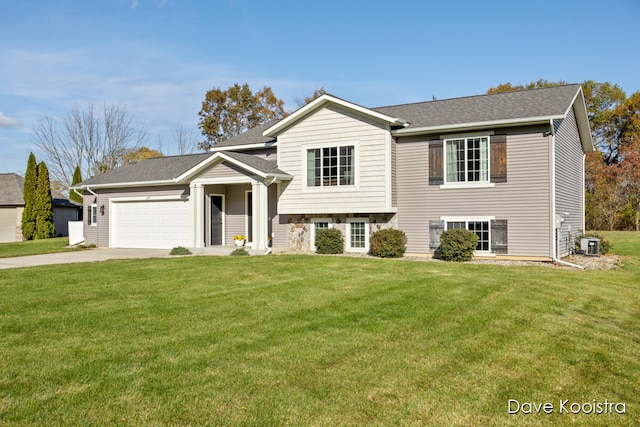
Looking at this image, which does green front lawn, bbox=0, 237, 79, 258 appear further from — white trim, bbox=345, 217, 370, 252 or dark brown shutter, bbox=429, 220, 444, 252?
dark brown shutter, bbox=429, 220, 444, 252

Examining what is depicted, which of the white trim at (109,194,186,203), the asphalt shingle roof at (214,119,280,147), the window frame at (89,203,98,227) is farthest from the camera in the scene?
the window frame at (89,203,98,227)

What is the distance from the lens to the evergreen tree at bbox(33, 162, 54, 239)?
31266mm

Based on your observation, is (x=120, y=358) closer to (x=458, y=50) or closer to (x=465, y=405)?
(x=465, y=405)

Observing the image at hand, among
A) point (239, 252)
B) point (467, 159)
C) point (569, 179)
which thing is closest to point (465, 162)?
point (467, 159)

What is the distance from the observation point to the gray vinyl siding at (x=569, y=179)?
1463cm

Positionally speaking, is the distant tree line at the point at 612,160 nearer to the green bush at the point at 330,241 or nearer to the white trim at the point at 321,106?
the white trim at the point at 321,106

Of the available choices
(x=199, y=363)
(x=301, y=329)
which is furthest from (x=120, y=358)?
(x=301, y=329)

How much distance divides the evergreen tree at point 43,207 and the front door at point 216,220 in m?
19.2

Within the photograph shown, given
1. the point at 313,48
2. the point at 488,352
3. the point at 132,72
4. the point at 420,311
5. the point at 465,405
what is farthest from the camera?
the point at 132,72

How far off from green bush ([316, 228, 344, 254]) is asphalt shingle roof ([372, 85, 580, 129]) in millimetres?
4380

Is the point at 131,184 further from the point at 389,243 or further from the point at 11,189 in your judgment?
the point at 11,189

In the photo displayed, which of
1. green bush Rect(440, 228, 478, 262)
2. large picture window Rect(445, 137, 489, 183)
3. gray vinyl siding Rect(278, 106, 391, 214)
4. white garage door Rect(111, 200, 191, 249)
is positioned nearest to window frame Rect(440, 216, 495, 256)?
green bush Rect(440, 228, 478, 262)

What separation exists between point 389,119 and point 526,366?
1116 centimetres

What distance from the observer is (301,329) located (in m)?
5.91
